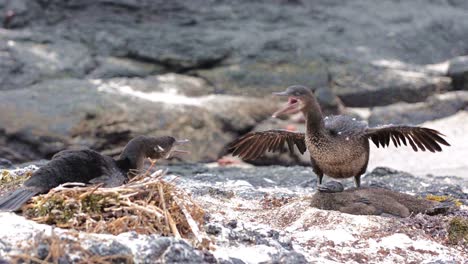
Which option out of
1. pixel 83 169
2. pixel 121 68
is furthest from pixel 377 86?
pixel 83 169

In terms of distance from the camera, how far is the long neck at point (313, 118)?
744 centimetres

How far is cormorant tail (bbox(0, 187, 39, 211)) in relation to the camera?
5.06 m

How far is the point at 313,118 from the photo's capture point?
746 centimetres

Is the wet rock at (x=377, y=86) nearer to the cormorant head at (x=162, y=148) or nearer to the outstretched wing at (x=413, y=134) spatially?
the outstretched wing at (x=413, y=134)

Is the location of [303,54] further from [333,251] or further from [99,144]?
[333,251]

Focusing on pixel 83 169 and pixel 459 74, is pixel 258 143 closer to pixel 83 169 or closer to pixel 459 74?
pixel 83 169

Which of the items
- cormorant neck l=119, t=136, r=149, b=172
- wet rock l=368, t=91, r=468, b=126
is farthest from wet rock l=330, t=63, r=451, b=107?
cormorant neck l=119, t=136, r=149, b=172

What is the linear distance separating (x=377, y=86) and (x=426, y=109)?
1.06m

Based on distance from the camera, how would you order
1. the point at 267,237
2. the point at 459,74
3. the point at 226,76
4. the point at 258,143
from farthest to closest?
the point at 459,74 < the point at 226,76 < the point at 258,143 < the point at 267,237

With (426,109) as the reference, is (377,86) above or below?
above

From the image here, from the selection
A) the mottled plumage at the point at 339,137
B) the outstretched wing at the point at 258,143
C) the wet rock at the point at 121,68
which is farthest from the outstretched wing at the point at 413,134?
the wet rock at the point at 121,68

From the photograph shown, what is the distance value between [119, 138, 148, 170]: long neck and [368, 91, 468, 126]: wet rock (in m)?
9.45

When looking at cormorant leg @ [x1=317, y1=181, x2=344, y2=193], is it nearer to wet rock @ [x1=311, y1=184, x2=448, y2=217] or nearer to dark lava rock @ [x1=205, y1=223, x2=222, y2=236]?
wet rock @ [x1=311, y1=184, x2=448, y2=217]

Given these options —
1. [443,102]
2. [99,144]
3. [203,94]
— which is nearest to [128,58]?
[203,94]
